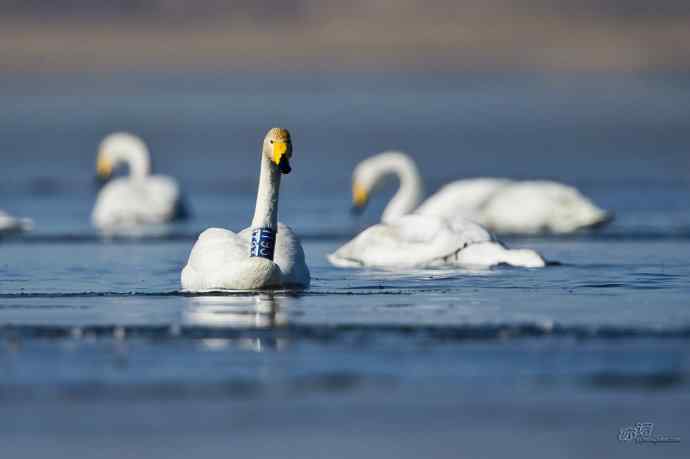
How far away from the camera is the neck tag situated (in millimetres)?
13820

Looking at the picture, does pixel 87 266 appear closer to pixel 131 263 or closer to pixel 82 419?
pixel 131 263

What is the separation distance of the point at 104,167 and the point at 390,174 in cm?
950

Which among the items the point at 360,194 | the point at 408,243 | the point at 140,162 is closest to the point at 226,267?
the point at 408,243

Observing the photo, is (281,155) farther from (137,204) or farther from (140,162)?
(140,162)

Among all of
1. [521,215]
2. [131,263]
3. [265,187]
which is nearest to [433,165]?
[521,215]

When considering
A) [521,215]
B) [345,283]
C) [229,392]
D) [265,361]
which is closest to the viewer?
[229,392]

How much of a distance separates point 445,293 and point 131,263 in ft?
16.0

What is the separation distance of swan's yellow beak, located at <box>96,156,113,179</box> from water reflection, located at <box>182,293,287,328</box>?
20.0 m

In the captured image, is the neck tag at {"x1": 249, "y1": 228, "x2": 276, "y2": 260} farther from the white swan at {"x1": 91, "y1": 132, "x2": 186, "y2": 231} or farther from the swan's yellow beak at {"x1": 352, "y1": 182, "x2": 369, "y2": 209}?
the white swan at {"x1": 91, "y1": 132, "x2": 186, "y2": 231}

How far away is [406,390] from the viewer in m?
9.34

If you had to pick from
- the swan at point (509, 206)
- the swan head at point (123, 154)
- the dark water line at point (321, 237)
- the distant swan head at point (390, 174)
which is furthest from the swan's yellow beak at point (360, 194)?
the swan head at point (123, 154)

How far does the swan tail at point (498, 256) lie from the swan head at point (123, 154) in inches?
632

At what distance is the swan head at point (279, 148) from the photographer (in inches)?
561

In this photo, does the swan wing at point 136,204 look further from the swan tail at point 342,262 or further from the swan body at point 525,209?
the swan tail at point 342,262
